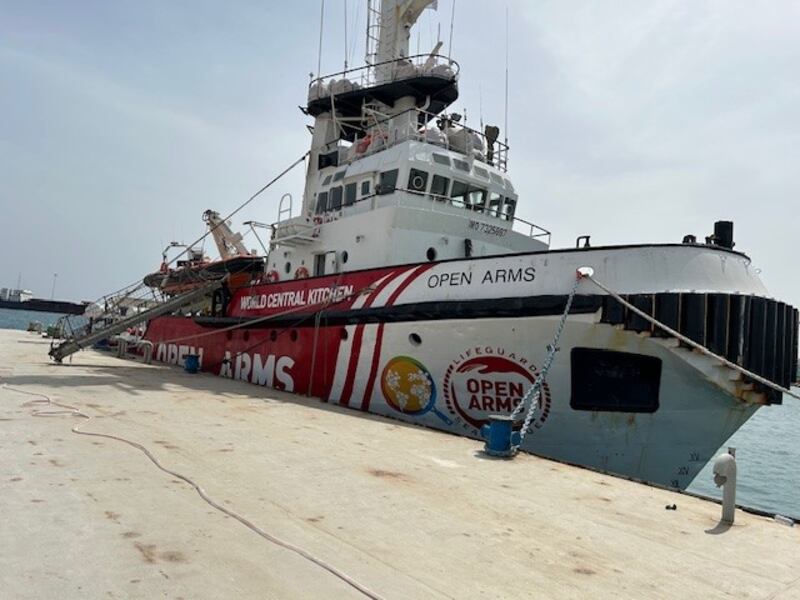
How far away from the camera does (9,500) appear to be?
11.9ft

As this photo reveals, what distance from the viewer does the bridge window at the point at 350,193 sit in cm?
1201

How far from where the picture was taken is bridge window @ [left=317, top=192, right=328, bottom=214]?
Answer: 41.9 ft

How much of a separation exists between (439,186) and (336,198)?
98.0 inches

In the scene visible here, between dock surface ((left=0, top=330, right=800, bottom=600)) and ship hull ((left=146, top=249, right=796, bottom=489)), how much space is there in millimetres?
1308

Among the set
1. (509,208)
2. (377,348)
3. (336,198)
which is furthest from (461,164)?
(377,348)

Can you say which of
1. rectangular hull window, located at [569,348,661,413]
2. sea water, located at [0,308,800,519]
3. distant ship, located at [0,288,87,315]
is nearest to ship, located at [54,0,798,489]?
rectangular hull window, located at [569,348,661,413]

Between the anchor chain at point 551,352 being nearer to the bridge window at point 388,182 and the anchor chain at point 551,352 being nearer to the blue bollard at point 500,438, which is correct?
the blue bollard at point 500,438

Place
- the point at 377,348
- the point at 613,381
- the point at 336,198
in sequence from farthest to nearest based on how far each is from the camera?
the point at 336,198
the point at 377,348
the point at 613,381

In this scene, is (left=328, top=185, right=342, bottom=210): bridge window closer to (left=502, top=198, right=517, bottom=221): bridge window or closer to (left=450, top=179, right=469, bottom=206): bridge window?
(left=450, top=179, right=469, bottom=206): bridge window

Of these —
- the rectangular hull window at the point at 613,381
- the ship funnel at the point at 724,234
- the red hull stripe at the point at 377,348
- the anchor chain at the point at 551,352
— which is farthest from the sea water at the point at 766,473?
the red hull stripe at the point at 377,348

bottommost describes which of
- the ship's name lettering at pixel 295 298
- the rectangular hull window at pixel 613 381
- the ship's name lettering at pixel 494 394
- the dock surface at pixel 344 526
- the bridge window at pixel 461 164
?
the dock surface at pixel 344 526

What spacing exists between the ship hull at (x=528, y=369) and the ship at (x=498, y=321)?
0.02 metres

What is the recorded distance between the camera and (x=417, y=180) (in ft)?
36.1

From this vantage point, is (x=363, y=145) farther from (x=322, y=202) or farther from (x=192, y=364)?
(x=192, y=364)
